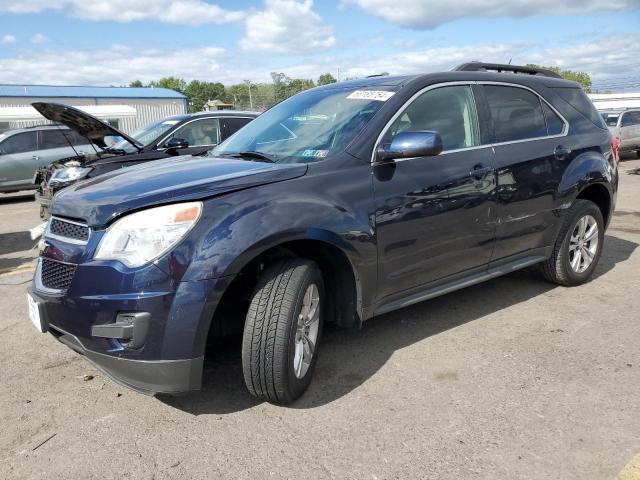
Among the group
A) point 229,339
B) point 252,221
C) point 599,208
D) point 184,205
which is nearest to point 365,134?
point 252,221

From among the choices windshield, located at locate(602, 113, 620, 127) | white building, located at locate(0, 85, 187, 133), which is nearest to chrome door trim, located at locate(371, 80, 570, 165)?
windshield, located at locate(602, 113, 620, 127)

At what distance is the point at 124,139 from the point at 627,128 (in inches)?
674

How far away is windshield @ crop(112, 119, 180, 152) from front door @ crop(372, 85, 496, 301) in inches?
217

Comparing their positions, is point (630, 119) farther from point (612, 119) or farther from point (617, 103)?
point (617, 103)

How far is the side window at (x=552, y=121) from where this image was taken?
4.53m

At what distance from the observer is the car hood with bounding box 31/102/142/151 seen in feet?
22.1

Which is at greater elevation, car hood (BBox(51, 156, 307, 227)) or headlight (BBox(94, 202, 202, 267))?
car hood (BBox(51, 156, 307, 227))

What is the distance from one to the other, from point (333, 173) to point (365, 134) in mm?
393

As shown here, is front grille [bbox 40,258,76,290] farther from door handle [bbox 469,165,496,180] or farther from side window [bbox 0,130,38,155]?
side window [bbox 0,130,38,155]

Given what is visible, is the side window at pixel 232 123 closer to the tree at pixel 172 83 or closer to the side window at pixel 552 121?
the side window at pixel 552 121

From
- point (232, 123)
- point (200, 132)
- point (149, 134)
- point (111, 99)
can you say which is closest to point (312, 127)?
point (200, 132)

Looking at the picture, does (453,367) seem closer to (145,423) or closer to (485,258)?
(485,258)

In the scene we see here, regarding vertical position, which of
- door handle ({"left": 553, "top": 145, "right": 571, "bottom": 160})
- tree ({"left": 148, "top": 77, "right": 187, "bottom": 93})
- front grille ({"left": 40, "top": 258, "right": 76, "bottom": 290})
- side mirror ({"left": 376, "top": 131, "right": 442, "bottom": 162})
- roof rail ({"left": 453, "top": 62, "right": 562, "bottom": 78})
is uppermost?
tree ({"left": 148, "top": 77, "right": 187, "bottom": 93})

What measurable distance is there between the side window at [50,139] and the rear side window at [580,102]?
11739mm
